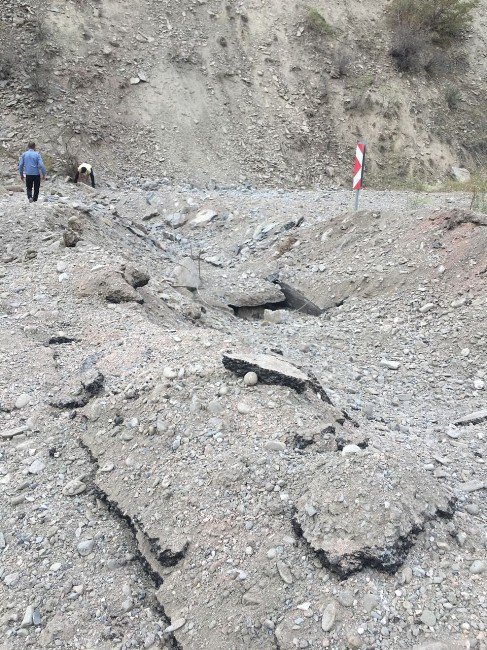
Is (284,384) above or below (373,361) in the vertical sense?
above

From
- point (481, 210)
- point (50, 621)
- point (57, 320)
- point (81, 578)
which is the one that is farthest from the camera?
point (481, 210)

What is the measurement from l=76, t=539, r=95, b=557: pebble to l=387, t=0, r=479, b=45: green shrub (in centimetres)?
2038

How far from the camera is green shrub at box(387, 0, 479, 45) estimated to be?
19281 millimetres

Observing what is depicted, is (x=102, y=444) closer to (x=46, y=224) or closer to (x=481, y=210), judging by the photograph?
(x=46, y=224)

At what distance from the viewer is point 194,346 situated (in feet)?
14.4

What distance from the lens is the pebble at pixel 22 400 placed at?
402cm

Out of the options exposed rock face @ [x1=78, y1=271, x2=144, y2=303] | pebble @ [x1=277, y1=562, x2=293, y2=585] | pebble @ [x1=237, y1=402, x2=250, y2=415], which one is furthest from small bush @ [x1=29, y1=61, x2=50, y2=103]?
pebble @ [x1=277, y1=562, x2=293, y2=585]

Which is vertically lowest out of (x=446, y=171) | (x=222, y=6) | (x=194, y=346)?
(x=446, y=171)

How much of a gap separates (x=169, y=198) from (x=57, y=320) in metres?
6.31

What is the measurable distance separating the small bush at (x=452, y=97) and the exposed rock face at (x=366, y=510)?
18.4 metres

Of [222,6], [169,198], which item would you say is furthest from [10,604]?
[222,6]

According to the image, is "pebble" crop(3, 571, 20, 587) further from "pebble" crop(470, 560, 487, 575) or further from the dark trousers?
the dark trousers

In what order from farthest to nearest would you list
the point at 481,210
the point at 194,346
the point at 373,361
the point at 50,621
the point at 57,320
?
the point at 481,210, the point at 373,361, the point at 57,320, the point at 194,346, the point at 50,621

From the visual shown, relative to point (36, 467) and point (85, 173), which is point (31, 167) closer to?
point (85, 173)
